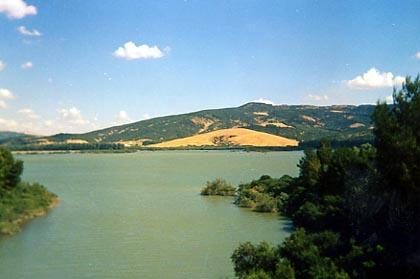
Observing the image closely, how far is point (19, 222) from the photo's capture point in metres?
31.6

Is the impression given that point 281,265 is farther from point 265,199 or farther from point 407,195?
point 265,199

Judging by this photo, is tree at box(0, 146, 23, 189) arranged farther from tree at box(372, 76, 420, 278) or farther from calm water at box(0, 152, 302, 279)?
tree at box(372, 76, 420, 278)

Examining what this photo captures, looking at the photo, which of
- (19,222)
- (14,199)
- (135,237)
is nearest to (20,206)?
(14,199)

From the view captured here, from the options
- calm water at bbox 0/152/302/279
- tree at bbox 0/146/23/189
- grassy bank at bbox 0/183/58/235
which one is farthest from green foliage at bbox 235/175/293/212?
tree at bbox 0/146/23/189

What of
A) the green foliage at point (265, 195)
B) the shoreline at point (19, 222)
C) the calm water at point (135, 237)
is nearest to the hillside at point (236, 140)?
the green foliage at point (265, 195)

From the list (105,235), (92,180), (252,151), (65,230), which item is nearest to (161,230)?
(105,235)

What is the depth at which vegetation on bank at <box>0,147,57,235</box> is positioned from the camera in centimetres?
3027

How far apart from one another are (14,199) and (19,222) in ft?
7.19

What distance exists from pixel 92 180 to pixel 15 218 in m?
34.5

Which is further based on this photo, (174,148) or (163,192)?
(174,148)

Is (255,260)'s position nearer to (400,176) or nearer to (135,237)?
(400,176)

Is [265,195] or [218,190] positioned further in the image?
[218,190]

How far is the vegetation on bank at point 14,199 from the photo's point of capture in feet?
99.3

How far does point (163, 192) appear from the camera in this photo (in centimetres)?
5012
